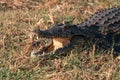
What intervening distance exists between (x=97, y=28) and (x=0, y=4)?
224 centimetres

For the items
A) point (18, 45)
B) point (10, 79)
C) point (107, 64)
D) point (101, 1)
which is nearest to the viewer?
point (10, 79)

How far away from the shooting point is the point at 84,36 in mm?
4695

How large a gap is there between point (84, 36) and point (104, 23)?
0.55m

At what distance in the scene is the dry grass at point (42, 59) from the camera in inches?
161

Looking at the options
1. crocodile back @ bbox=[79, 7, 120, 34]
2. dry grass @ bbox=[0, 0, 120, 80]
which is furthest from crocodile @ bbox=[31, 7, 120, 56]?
dry grass @ bbox=[0, 0, 120, 80]

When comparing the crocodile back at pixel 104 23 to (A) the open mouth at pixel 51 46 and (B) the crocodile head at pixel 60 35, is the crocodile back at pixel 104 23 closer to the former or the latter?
(B) the crocodile head at pixel 60 35

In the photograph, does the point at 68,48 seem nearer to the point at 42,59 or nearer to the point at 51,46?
the point at 51,46

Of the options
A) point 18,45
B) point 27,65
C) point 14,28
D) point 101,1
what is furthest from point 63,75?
point 101,1

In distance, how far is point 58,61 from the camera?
4344mm

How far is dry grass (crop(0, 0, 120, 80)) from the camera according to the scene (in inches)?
161

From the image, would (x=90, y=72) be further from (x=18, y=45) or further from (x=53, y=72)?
(x=18, y=45)

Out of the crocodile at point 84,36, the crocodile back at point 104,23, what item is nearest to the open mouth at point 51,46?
the crocodile at point 84,36

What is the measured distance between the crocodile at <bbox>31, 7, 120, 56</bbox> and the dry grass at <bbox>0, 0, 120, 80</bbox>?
12cm

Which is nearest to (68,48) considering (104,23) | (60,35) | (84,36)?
(60,35)
